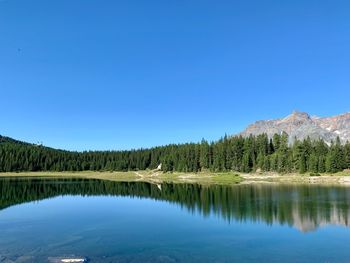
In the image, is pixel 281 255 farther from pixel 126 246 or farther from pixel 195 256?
pixel 126 246

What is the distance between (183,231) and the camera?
44.7 m

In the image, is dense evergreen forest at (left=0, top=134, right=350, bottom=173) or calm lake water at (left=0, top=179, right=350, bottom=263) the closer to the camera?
calm lake water at (left=0, top=179, right=350, bottom=263)

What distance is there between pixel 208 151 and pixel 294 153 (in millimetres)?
46632

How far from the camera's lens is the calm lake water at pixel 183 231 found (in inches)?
1277

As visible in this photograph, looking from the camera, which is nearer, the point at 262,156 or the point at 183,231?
the point at 183,231

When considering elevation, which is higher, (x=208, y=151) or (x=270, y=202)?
(x=208, y=151)

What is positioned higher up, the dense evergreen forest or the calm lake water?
the dense evergreen forest

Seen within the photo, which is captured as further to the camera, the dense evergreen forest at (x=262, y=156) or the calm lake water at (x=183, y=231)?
the dense evergreen forest at (x=262, y=156)

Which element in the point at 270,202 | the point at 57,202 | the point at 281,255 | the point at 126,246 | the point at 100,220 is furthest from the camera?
the point at 57,202

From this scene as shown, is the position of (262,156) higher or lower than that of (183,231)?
higher

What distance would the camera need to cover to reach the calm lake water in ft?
106

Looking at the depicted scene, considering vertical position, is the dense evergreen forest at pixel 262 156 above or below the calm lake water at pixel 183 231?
above

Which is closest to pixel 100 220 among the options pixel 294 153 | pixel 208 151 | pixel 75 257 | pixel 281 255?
pixel 75 257

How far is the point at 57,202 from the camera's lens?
7788cm
